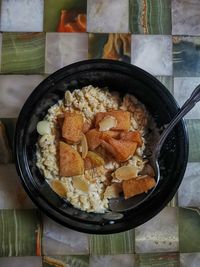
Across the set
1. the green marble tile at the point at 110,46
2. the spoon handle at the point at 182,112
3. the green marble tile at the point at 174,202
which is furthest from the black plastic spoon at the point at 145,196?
the green marble tile at the point at 110,46

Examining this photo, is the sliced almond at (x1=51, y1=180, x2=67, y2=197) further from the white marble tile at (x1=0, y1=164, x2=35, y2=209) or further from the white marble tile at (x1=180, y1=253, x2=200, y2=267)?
the white marble tile at (x1=180, y1=253, x2=200, y2=267)

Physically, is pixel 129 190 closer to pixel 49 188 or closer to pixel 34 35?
pixel 49 188

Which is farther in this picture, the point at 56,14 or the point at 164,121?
the point at 56,14

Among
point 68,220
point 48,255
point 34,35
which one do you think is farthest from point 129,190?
point 34,35

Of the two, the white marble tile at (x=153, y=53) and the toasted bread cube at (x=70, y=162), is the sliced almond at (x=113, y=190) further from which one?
the white marble tile at (x=153, y=53)

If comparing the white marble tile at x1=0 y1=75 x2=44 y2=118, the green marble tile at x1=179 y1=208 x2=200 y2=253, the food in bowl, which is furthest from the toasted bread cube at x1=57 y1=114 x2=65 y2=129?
the green marble tile at x1=179 y1=208 x2=200 y2=253

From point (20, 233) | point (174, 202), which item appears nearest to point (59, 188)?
point (20, 233)
